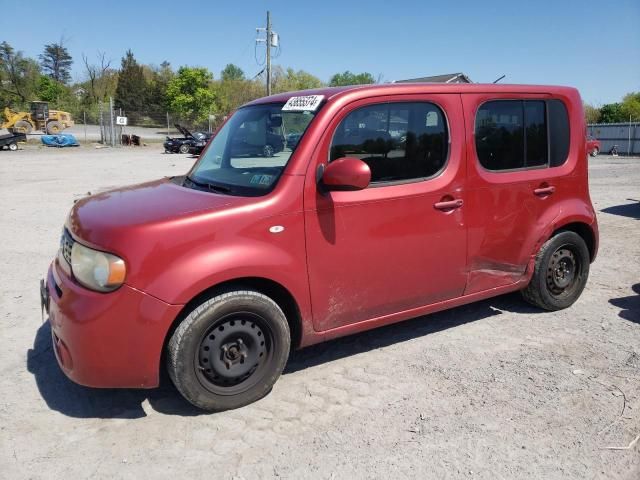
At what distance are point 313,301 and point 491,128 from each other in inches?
77.4

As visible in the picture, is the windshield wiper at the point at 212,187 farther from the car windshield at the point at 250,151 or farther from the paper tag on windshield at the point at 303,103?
the paper tag on windshield at the point at 303,103

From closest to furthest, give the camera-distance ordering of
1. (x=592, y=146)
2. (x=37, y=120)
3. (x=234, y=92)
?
(x=592, y=146)
(x=37, y=120)
(x=234, y=92)

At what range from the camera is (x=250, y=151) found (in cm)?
369

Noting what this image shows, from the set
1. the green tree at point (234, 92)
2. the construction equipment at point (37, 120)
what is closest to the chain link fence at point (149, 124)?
the green tree at point (234, 92)

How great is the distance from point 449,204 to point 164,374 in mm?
2316

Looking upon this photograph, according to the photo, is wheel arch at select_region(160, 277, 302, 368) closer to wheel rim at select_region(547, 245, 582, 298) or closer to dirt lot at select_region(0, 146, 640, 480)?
dirt lot at select_region(0, 146, 640, 480)

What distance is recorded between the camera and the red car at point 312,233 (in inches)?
111

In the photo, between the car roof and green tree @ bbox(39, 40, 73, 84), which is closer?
the car roof

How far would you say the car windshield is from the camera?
3.31m

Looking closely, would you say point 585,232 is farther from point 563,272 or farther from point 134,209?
point 134,209

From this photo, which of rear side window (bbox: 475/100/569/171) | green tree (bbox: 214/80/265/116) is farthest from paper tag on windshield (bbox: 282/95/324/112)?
green tree (bbox: 214/80/265/116)

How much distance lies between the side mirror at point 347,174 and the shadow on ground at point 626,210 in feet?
26.9

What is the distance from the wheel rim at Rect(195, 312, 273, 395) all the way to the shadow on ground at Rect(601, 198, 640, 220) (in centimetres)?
861

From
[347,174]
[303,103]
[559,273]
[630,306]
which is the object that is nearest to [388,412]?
[347,174]
